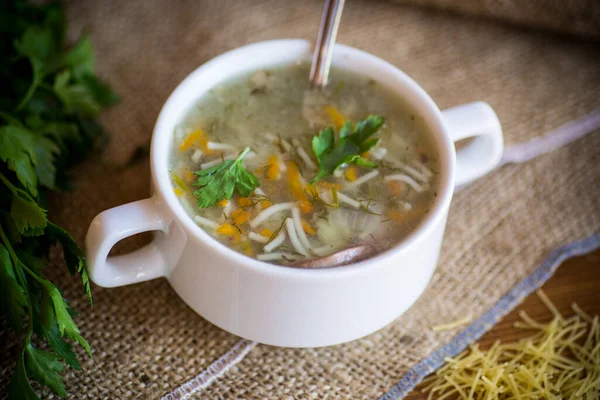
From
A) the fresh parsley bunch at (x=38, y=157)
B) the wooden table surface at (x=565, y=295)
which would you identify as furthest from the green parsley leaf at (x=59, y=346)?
the wooden table surface at (x=565, y=295)

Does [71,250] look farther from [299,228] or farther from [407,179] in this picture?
[407,179]

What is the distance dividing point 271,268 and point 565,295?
0.77 metres

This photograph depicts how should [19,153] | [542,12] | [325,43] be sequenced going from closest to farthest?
[19,153]
[325,43]
[542,12]

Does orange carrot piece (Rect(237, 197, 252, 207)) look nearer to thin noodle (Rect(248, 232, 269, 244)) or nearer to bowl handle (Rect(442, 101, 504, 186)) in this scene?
thin noodle (Rect(248, 232, 269, 244))

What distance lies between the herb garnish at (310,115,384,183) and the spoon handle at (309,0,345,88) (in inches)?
6.1

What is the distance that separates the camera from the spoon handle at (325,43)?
4.91 ft

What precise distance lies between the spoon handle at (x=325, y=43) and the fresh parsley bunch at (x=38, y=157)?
0.60 meters

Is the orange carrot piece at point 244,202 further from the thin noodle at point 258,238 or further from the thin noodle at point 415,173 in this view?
the thin noodle at point 415,173

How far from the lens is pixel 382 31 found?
6.97ft

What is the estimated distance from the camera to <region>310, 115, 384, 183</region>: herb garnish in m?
1.46

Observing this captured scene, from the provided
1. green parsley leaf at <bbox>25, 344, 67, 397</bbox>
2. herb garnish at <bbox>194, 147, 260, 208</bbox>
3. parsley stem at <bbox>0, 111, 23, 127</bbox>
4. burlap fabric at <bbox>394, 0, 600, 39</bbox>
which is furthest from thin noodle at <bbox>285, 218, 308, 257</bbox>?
burlap fabric at <bbox>394, 0, 600, 39</bbox>

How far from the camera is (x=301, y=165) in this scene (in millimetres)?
1474

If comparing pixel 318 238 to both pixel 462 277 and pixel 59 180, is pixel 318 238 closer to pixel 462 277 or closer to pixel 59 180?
pixel 462 277

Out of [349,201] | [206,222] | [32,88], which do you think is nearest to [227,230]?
[206,222]
